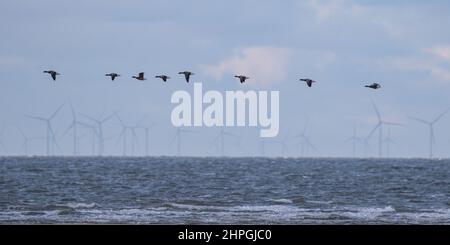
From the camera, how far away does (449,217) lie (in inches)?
2259

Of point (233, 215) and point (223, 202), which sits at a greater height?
point (223, 202)

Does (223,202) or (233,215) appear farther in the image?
(223,202)

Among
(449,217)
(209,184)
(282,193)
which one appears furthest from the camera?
(209,184)

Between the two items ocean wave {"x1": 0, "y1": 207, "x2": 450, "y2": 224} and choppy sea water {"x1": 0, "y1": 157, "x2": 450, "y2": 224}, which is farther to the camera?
choppy sea water {"x1": 0, "y1": 157, "x2": 450, "y2": 224}

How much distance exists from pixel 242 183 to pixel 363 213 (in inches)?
1380

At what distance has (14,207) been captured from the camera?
2478 inches

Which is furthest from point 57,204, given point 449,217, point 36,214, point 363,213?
point 449,217

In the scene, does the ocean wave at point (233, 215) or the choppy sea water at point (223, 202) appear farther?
the choppy sea water at point (223, 202)
